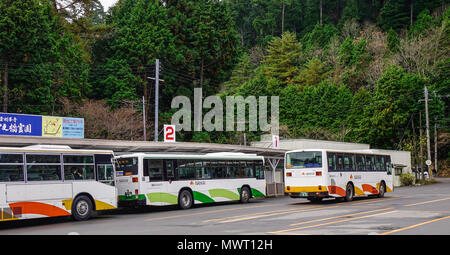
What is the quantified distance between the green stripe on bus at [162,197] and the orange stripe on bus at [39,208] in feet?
14.9

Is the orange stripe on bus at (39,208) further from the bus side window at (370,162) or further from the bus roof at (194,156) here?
the bus side window at (370,162)

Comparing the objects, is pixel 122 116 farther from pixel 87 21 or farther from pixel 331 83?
pixel 331 83

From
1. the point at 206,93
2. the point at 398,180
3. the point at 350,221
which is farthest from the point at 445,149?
the point at 350,221

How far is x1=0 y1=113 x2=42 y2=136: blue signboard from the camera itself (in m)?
25.5

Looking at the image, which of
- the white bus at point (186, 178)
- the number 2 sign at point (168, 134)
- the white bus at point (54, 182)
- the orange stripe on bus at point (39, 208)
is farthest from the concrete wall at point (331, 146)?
the orange stripe on bus at point (39, 208)

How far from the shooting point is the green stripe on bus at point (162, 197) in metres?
21.2

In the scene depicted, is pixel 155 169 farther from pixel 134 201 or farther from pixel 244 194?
pixel 244 194

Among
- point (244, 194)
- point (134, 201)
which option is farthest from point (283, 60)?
point (134, 201)

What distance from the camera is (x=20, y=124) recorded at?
26.4m

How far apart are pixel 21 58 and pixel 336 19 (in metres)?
71.9

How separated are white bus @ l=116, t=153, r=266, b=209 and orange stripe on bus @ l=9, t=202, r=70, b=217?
4138 mm

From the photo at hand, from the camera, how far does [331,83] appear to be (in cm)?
7031

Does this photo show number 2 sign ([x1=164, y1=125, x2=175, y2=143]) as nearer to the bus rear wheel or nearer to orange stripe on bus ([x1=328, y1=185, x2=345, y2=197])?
the bus rear wheel

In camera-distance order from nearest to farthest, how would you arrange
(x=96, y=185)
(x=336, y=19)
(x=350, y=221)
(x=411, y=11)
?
(x=350, y=221) → (x=96, y=185) → (x=411, y=11) → (x=336, y=19)
